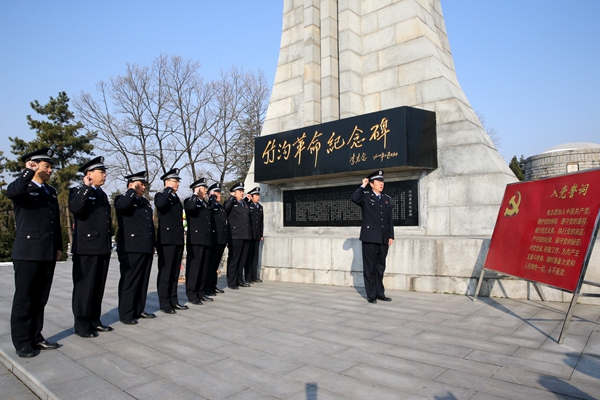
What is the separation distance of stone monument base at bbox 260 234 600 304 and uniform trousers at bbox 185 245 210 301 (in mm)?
2531

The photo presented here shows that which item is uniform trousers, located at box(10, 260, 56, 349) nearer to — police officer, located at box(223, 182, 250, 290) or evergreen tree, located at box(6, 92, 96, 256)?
police officer, located at box(223, 182, 250, 290)

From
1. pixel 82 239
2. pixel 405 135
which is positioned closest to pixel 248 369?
pixel 82 239

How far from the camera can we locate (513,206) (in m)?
5.56

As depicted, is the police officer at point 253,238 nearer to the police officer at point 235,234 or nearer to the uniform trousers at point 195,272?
the police officer at point 235,234

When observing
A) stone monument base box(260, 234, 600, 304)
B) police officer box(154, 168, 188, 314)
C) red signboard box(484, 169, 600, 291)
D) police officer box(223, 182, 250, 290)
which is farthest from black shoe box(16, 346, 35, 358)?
stone monument base box(260, 234, 600, 304)

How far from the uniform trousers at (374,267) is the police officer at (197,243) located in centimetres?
247

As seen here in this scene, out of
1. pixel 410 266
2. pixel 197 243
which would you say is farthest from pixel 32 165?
pixel 410 266

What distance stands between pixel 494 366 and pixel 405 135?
16.4 ft

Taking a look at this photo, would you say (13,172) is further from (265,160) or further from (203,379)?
(203,379)

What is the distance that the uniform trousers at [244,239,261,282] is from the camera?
Answer: 841 cm

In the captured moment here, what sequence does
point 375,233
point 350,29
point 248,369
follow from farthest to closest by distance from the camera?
1. point 350,29
2. point 375,233
3. point 248,369

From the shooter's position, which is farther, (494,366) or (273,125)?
(273,125)

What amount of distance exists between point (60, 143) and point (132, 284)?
84.0 feet

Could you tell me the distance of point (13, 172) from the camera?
26.4 m
